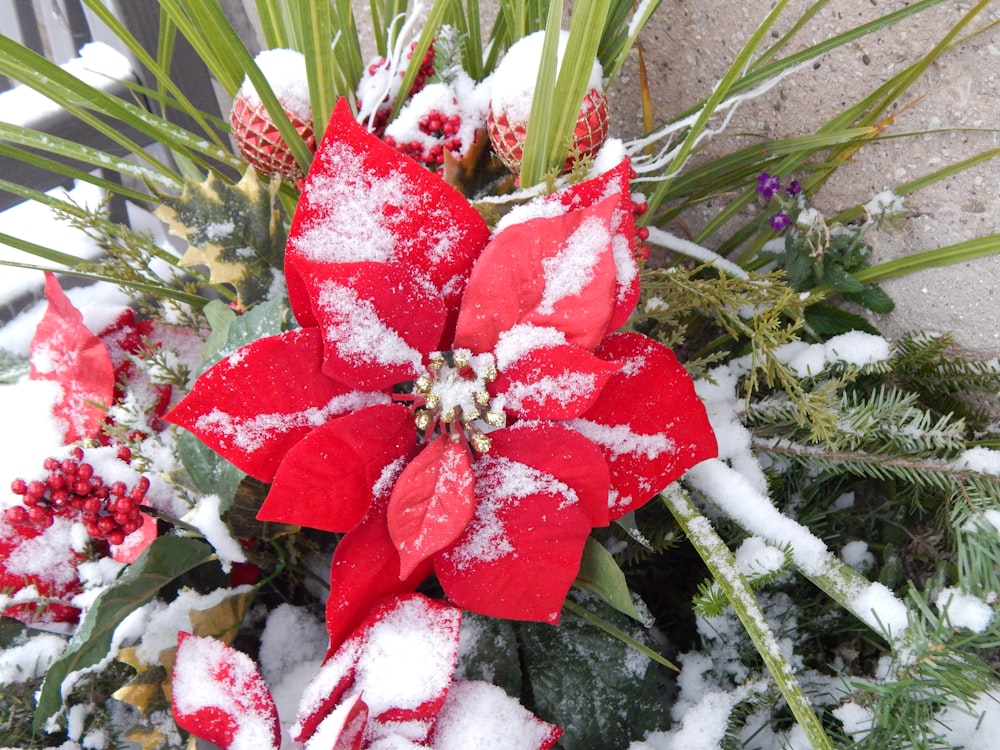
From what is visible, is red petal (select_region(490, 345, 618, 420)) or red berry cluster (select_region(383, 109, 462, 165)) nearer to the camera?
red petal (select_region(490, 345, 618, 420))

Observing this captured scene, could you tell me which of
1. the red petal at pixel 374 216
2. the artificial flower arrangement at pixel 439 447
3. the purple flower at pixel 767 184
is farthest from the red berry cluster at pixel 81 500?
the purple flower at pixel 767 184

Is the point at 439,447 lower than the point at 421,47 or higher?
lower

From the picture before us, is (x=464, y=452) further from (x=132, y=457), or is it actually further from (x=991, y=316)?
(x=991, y=316)

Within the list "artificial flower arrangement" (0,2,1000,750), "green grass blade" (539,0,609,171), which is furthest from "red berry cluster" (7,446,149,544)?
"green grass blade" (539,0,609,171)

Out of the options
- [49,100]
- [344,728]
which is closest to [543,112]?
[344,728]

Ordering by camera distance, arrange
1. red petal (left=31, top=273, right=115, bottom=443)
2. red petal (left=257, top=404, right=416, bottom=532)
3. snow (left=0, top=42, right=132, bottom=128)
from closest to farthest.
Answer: red petal (left=257, top=404, right=416, bottom=532)
red petal (left=31, top=273, right=115, bottom=443)
snow (left=0, top=42, right=132, bottom=128)

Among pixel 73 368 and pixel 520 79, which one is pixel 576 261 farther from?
pixel 73 368

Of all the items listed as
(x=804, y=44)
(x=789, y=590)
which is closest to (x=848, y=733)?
(x=789, y=590)

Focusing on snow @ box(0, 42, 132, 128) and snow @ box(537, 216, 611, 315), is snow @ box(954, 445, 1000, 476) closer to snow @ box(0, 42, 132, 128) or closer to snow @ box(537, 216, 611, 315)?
snow @ box(537, 216, 611, 315)

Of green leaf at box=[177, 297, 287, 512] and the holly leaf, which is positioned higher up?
the holly leaf
